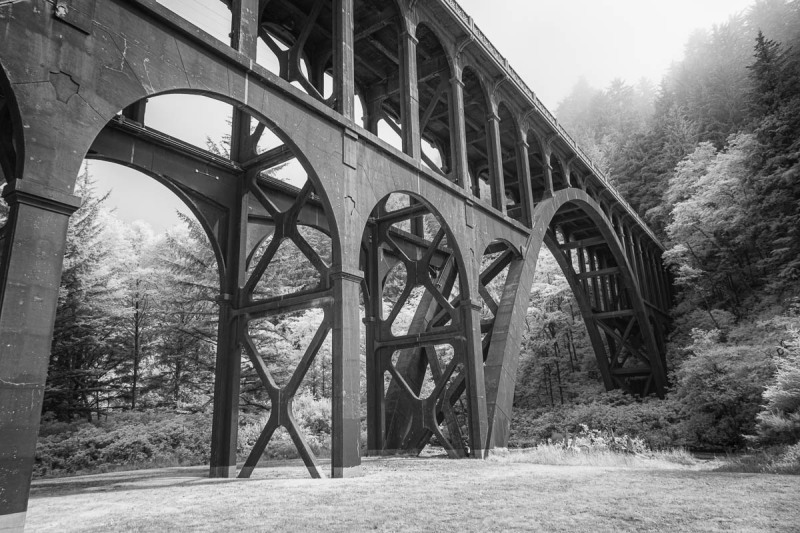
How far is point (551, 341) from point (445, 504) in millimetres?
27399

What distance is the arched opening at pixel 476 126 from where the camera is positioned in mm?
16688

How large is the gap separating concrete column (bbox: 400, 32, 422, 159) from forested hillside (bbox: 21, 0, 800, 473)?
29.7 ft

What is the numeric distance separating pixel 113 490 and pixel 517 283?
11115 millimetres

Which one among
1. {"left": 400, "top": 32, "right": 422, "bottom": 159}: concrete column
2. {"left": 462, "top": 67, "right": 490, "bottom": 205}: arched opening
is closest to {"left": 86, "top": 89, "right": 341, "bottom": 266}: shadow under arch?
{"left": 400, "top": 32, "right": 422, "bottom": 159}: concrete column

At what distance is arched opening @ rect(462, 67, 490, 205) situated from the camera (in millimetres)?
16688

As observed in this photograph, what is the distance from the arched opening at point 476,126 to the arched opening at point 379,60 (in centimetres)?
236

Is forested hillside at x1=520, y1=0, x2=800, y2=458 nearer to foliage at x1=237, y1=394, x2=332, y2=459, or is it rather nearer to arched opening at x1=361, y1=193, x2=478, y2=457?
arched opening at x1=361, y1=193, x2=478, y2=457

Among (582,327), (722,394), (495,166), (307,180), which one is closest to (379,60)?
(495,166)

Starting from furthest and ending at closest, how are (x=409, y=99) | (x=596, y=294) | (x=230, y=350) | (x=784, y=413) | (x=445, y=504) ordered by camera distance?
1. (x=596, y=294)
2. (x=784, y=413)
3. (x=409, y=99)
4. (x=230, y=350)
5. (x=445, y=504)

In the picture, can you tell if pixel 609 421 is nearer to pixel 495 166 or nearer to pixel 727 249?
pixel 727 249

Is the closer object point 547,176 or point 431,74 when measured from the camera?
point 431,74

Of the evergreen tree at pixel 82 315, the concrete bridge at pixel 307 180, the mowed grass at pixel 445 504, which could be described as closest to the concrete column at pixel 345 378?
the concrete bridge at pixel 307 180

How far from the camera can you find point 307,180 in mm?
9562

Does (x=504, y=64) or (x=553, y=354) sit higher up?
(x=504, y=64)
